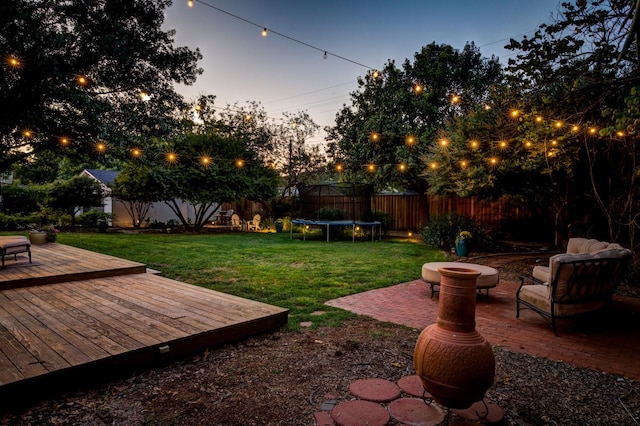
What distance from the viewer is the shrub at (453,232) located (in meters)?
10.1

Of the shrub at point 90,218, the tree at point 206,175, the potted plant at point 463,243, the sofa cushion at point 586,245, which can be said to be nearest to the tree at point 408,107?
the potted plant at point 463,243

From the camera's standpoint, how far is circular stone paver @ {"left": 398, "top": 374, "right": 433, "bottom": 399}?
2.47m

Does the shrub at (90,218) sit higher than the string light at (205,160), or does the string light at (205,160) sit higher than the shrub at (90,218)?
the string light at (205,160)

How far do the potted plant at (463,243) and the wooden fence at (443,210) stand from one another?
2.82 m

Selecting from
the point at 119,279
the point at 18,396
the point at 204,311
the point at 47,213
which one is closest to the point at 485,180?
the point at 204,311

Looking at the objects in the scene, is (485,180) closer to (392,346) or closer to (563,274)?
(563,274)

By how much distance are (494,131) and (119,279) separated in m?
7.61

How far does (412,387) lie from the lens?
8.45ft

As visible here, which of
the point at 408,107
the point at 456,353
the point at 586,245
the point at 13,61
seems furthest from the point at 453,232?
the point at 13,61

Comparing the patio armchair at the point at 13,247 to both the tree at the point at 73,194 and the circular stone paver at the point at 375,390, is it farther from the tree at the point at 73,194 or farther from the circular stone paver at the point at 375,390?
the tree at the point at 73,194

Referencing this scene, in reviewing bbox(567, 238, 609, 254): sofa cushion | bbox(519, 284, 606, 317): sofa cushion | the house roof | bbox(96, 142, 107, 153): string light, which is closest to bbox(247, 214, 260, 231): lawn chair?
the house roof

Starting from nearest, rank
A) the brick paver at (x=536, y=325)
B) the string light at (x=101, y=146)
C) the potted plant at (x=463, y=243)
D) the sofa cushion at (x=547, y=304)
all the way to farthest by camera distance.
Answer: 1. the brick paver at (x=536, y=325)
2. the sofa cushion at (x=547, y=304)
3. the string light at (x=101, y=146)
4. the potted plant at (x=463, y=243)

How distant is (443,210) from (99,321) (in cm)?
1375

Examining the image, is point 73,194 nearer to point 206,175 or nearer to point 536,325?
point 206,175
